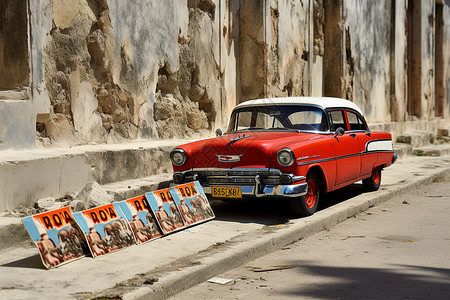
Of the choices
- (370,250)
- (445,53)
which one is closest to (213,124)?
(370,250)

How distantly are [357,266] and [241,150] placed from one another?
196 cm

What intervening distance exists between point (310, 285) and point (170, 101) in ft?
17.2

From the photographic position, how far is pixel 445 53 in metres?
22.3

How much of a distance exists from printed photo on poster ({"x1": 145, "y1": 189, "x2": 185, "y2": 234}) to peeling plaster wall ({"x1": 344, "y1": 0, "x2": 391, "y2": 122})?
9.42 metres

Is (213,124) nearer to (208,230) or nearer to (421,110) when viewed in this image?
(208,230)

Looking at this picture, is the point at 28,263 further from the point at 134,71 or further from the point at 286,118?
the point at 134,71

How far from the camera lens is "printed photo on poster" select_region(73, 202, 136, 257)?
4648 millimetres

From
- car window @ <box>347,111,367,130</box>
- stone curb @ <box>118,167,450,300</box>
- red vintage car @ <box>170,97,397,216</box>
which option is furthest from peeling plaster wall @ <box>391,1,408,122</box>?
red vintage car @ <box>170,97,397,216</box>

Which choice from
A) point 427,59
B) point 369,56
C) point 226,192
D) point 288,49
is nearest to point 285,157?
point 226,192

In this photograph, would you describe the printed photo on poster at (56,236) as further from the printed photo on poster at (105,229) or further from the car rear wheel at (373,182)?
the car rear wheel at (373,182)

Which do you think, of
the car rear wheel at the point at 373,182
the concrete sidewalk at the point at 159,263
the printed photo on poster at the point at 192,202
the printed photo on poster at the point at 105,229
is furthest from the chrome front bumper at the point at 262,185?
the car rear wheel at the point at 373,182

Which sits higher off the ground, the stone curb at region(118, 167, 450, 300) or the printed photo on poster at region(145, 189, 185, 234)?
the printed photo on poster at region(145, 189, 185, 234)

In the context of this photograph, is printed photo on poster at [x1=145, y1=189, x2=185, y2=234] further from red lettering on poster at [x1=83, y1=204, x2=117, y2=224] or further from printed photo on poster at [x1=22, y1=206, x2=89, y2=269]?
printed photo on poster at [x1=22, y1=206, x2=89, y2=269]

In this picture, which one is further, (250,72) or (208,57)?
(250,72)
